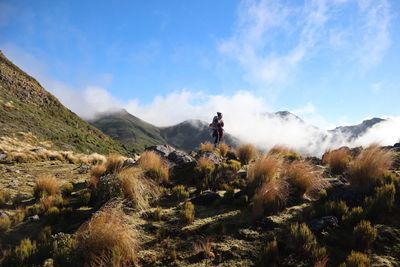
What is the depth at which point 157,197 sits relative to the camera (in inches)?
511

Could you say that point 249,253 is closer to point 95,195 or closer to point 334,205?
point 334,205

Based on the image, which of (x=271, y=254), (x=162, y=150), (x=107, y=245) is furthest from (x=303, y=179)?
(x=162, y=150)

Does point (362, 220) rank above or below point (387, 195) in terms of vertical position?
below

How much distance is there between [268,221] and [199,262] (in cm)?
250

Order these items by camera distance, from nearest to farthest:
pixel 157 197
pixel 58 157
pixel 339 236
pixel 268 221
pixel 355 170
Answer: pixel 339 236, pixel 268 221, pixel 355 170, pixel 157 197, pixel 58 157

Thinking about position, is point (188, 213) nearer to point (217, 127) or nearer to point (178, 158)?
point (178, 158)

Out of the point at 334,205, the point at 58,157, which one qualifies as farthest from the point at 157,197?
the point at 58,157

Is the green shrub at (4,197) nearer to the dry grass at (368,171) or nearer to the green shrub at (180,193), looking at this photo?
the green shrub at (180,193)

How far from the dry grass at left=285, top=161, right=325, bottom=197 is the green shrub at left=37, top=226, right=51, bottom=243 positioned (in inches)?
293

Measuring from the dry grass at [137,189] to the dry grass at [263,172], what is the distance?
11.3 feet

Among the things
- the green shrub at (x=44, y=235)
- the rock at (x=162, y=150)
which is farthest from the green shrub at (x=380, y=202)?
the rock at (x=162, y=150)

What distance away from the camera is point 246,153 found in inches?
748

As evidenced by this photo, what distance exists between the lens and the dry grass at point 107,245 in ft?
26.4

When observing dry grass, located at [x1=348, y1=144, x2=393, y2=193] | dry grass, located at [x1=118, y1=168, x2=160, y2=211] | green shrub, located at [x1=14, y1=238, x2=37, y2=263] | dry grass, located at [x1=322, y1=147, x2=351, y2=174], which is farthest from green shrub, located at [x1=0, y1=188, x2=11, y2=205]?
dry grass, located at [x1=322, y1=147, x2=351, y2=174]
